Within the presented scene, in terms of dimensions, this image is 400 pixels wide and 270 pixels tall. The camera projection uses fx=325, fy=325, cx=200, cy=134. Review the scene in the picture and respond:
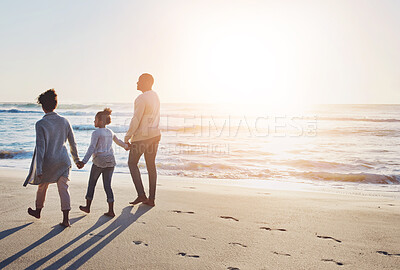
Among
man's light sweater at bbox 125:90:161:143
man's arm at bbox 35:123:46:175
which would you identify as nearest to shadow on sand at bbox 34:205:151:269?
man's arm at bbox 35:123:46:175

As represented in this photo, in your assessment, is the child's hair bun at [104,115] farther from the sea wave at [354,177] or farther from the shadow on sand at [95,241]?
the sea wave at [354,177]

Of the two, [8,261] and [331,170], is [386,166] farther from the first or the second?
[8,261]

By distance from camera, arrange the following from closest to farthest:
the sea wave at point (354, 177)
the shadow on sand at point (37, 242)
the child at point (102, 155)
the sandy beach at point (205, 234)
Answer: the shadow on sand at point (37, 242), the sandy beach at point (205, 234), the child at point (102, 155), the sea wave at point (354, 177)

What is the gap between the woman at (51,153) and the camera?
351cm

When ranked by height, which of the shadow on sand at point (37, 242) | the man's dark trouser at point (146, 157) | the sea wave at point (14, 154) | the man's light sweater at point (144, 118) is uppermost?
the man's light sweater at point (144, 118)

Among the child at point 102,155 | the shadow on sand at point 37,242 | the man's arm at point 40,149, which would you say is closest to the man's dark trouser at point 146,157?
the child at point 102,155

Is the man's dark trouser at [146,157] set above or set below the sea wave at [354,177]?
above

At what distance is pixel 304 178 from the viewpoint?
27.4 ft

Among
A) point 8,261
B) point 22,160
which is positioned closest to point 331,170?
point 8,261

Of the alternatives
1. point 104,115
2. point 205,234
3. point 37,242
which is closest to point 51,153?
point 104,115

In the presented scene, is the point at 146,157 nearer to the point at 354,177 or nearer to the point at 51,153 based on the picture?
the point at 51,153

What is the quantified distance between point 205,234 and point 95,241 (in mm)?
1119

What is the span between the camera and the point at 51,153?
3586 mm

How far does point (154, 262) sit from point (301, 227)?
1.85 metres
